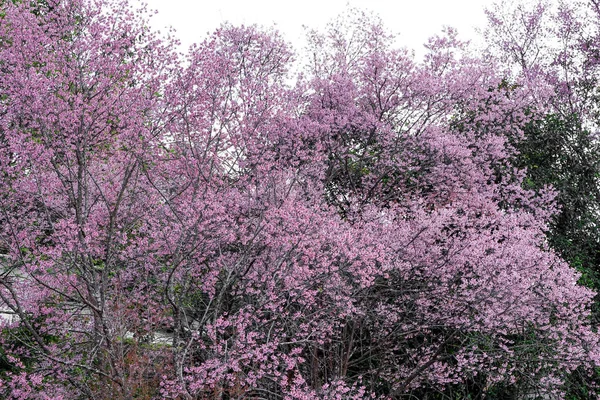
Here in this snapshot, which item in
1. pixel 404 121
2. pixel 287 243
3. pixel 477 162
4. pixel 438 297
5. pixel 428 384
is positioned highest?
pixel 404 121

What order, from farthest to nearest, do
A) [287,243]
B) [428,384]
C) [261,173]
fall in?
[428,384]
[261,173]
[287,243]

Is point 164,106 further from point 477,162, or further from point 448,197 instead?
point 477,162

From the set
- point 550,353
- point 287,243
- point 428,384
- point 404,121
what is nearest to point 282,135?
point 404,121

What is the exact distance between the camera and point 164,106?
25.5 ft

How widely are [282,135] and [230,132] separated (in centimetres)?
295

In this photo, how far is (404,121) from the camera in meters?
12.4

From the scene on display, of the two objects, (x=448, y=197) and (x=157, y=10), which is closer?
(x=157, y=10)

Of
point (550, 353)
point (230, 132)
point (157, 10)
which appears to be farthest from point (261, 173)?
point (550, 353)

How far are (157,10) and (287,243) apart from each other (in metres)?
3.52

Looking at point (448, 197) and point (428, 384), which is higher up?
point (448, 197)

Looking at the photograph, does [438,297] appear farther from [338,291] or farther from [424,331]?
[338,291]

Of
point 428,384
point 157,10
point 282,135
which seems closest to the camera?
point 157,10

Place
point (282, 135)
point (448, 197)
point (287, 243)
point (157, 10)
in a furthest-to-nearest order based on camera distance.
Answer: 1. point (448, 197)
2. point (282, 135)
3. point (287, 243)
4. point (157, 10)

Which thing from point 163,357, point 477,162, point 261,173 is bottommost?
point 163,357
